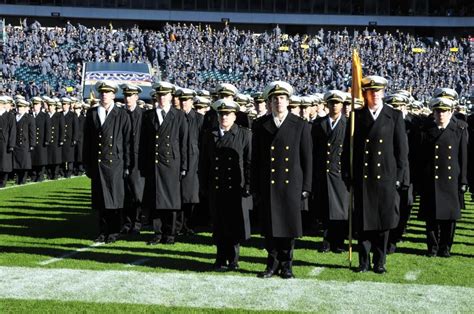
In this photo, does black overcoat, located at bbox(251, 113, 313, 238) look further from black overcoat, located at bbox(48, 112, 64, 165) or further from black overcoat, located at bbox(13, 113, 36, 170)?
black overcoat, located at bbox(48, 112, 64, 165)

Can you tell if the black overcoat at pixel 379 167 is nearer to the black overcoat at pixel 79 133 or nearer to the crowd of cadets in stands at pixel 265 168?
the crowd of cadets in stands at pixel 265 168

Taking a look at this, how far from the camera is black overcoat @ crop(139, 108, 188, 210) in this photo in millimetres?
12125

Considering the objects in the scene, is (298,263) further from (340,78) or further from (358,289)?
(340,78)

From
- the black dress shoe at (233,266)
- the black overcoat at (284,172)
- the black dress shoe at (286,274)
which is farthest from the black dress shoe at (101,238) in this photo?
the black dress shoe at (286,274)

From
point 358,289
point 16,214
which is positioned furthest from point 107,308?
point 16,214

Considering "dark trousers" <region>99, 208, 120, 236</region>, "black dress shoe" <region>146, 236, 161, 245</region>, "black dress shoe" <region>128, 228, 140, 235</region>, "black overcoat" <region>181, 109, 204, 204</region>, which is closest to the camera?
"black dress shoe" <region>146, 236, 161, 245</region>

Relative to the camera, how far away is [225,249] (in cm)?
1002

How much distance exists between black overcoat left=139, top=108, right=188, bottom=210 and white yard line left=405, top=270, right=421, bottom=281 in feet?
11.5

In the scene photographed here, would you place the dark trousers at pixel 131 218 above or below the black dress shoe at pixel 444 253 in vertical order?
above

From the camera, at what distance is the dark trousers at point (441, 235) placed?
37.0 feet

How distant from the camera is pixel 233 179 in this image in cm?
1012

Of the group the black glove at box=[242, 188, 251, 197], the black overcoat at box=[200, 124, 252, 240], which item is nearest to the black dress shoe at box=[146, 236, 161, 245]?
the black overcoat at box=[200, 124, 252, 240]

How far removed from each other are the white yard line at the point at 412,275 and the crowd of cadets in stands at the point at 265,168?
290 millimetres

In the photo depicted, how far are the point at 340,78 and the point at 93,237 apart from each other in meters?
39.8
